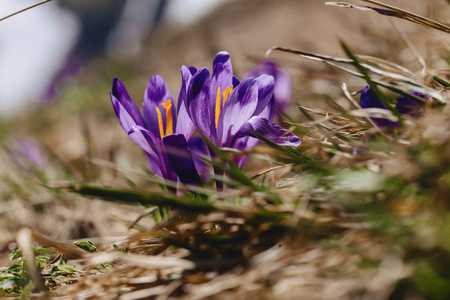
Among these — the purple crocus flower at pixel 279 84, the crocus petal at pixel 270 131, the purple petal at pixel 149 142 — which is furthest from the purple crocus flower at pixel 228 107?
the purple crocus flower at pixel 279 84

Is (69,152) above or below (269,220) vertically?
below

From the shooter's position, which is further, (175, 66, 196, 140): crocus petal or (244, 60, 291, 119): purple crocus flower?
(244, 60, 291, 119): purple crocus flower

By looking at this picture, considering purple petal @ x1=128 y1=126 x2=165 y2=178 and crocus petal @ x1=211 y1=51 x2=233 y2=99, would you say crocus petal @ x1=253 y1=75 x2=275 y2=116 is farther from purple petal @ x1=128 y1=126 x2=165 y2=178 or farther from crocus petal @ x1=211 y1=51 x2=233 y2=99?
purple petal @ x1=128 y1=126 x2=165 y2=178

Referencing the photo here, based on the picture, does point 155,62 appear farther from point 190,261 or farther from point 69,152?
point 190,261

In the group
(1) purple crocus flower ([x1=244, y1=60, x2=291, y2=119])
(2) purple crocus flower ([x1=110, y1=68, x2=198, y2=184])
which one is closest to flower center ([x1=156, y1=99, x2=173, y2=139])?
(2) purple crocus flower ([x1=110, y1=68, x2=198, y2=184])

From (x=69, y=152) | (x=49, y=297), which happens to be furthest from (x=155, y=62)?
(x=49, y=297)

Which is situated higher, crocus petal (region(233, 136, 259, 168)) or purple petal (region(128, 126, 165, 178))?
purple petal (region(128, 126, 165, 178))
